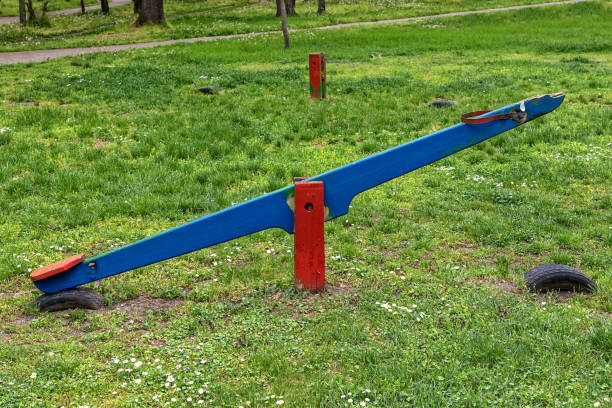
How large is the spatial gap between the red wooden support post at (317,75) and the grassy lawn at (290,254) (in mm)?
339

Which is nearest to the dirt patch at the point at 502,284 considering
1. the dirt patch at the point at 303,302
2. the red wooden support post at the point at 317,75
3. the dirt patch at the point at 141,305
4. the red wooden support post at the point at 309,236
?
the dirt patch at the point at 303,302

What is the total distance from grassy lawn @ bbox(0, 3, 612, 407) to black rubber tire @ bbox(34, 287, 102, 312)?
0.38 feet

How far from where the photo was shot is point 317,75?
10.9 metres

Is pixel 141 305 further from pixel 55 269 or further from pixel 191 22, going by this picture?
pixel 191 22

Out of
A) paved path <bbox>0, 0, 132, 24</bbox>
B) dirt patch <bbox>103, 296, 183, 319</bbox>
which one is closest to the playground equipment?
dirt patch <bbox>103, 296, 183, 319</bbox>

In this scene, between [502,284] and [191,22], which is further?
[191,22]

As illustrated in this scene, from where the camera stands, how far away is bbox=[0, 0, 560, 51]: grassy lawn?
75.8 ft

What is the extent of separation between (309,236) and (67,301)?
170 centimetres

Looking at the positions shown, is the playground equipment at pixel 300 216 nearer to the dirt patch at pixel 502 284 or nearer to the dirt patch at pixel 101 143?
the dirt patch at pixel 502 284

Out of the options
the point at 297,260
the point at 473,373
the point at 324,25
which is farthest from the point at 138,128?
the point at 324,25

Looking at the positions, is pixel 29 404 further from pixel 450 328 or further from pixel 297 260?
pixel 450 328

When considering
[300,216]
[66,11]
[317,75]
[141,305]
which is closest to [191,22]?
[66,11]

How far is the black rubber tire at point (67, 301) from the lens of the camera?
13.7 feet

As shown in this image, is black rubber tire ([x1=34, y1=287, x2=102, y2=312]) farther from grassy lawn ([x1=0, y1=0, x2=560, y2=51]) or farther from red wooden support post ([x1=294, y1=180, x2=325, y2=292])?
grassy lawn ([x1=0, y1=0, x2=560, y2=51])
